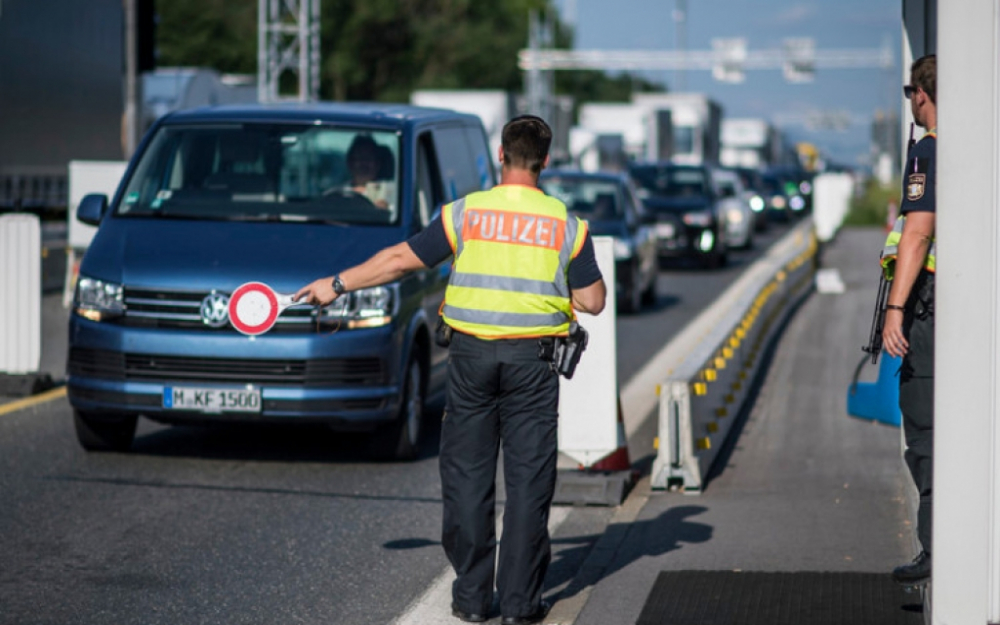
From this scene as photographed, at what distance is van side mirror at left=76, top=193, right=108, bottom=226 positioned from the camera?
9852mm

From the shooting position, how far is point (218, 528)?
7832 millimetres

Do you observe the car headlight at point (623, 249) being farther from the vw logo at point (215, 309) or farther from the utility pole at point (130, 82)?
the vw logo at point (215, 309)

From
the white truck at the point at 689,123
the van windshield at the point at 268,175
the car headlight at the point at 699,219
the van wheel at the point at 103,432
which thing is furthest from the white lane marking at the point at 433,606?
the white truck at the point at 689,123

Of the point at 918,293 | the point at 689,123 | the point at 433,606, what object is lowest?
the point at 433,606

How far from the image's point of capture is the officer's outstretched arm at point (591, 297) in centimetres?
612

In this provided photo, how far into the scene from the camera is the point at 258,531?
25.6 ft

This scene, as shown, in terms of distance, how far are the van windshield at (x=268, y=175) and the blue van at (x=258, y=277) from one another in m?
0.01

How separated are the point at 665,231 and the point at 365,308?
20.7m

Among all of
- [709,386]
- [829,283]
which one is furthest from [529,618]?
[829,283]

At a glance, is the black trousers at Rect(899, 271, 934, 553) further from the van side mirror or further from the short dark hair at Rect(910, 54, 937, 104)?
the van side mirror

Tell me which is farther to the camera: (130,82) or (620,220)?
(130,82)

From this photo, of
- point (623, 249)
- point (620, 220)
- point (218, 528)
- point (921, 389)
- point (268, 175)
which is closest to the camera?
point (921, 389)

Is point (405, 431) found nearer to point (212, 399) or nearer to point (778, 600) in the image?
point (212, 399)

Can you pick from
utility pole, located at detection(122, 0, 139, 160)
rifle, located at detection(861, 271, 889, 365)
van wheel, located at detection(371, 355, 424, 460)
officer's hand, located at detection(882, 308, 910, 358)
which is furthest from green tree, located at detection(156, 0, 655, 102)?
officer's hand, located at detection(882, 308, 910, 358)
